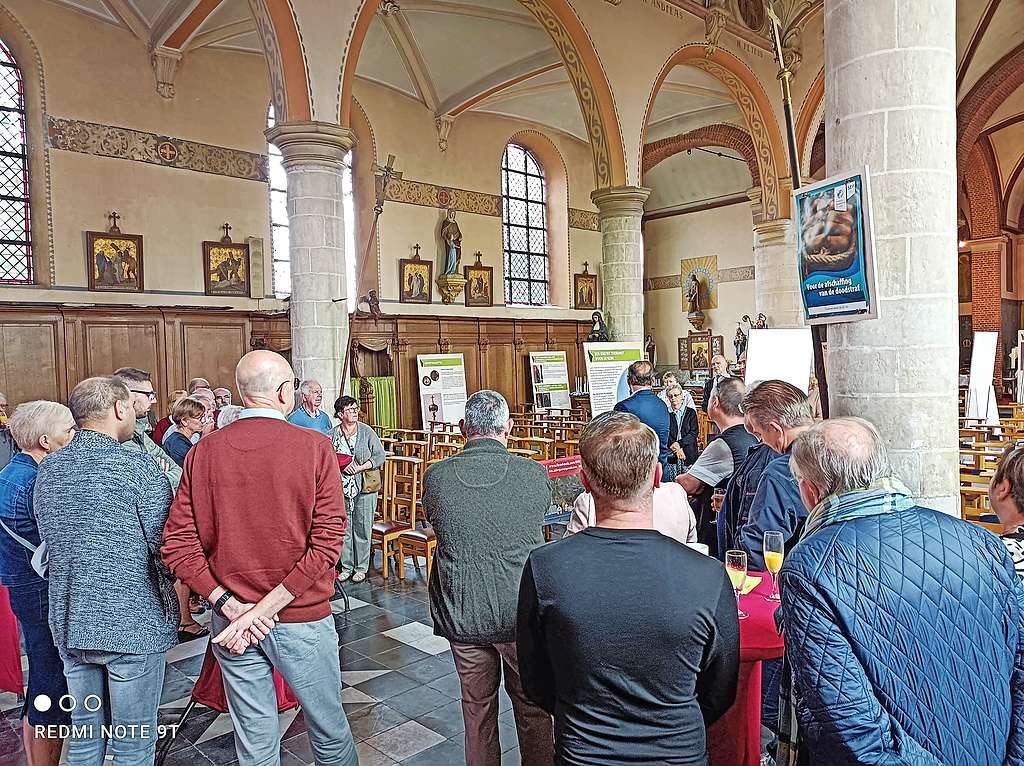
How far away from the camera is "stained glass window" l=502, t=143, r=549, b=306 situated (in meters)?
15.6

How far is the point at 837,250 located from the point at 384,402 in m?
10.2

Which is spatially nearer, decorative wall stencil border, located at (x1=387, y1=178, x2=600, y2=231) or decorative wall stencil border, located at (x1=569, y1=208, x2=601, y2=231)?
decorative wall stencil border, located at (x1=387, y1=178, x2=600, y2=231)

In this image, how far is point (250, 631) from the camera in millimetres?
2322

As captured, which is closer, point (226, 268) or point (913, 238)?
point (913, 238)

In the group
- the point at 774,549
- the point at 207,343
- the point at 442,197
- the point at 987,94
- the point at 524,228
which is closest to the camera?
the point at 774,549

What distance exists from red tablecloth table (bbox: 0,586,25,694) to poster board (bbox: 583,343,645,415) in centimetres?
640

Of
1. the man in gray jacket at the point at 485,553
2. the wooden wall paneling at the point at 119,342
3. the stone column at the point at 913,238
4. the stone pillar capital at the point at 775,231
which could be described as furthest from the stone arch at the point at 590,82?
the man in gray jacket at the point at 485,553

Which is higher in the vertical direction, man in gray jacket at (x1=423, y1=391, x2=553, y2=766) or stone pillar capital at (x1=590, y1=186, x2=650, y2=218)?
stone pillar capital at (x1=590, y1=186, x2=650, y2=218)

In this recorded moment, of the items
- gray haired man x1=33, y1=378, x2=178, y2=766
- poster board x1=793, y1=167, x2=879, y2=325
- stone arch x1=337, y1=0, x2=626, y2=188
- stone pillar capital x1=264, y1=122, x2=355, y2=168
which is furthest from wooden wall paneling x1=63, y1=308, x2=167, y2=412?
poster board x1=793, y1=167, x2=879, y2=325

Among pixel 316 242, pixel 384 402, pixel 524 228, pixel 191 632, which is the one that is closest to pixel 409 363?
pixel 384 402

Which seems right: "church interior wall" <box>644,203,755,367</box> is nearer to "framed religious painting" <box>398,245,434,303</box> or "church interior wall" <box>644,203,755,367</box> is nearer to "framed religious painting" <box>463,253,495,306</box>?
"framed religious painting" <box>463,253,495,306</box>

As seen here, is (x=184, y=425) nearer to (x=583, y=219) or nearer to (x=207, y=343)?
(x=207, y=343)

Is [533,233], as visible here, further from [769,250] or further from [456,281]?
[769,250]

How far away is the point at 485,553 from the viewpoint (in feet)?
8.04
